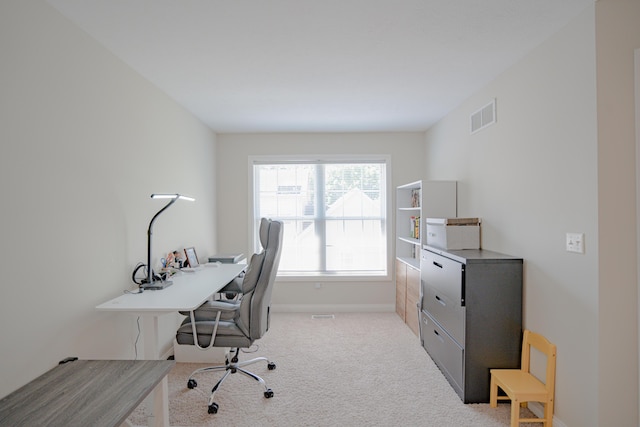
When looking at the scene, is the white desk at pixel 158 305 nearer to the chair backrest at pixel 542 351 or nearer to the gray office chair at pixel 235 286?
the gray office chair at pixel 235 286

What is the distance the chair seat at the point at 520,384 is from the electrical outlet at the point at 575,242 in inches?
35.2

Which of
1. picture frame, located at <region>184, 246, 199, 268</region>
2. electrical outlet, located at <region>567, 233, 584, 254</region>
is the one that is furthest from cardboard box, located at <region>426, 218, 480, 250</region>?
picture frame, located at <region>184, 246, 199, 268</region>

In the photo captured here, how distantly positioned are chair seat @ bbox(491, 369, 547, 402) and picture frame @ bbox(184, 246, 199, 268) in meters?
2.89

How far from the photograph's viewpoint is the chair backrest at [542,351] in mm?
2137

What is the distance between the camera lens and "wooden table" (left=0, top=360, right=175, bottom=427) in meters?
1.30

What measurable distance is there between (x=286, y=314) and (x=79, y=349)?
111 inches

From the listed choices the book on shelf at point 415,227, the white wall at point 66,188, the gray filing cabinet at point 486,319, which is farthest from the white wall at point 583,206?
the white wall at point 66,188

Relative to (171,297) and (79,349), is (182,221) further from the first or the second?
(79,349)

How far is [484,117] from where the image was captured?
3.08 m

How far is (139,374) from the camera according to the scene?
164 centimetres

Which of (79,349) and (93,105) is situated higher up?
(93,105)

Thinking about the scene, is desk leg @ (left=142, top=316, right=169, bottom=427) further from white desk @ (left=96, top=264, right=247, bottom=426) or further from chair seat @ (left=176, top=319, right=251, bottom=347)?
chair seat @ (left=176, top=319, right=251, bottom=347)

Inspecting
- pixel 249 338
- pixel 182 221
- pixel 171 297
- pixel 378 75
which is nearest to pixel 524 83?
pixel 378 75

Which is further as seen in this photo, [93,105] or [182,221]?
[182,221]
